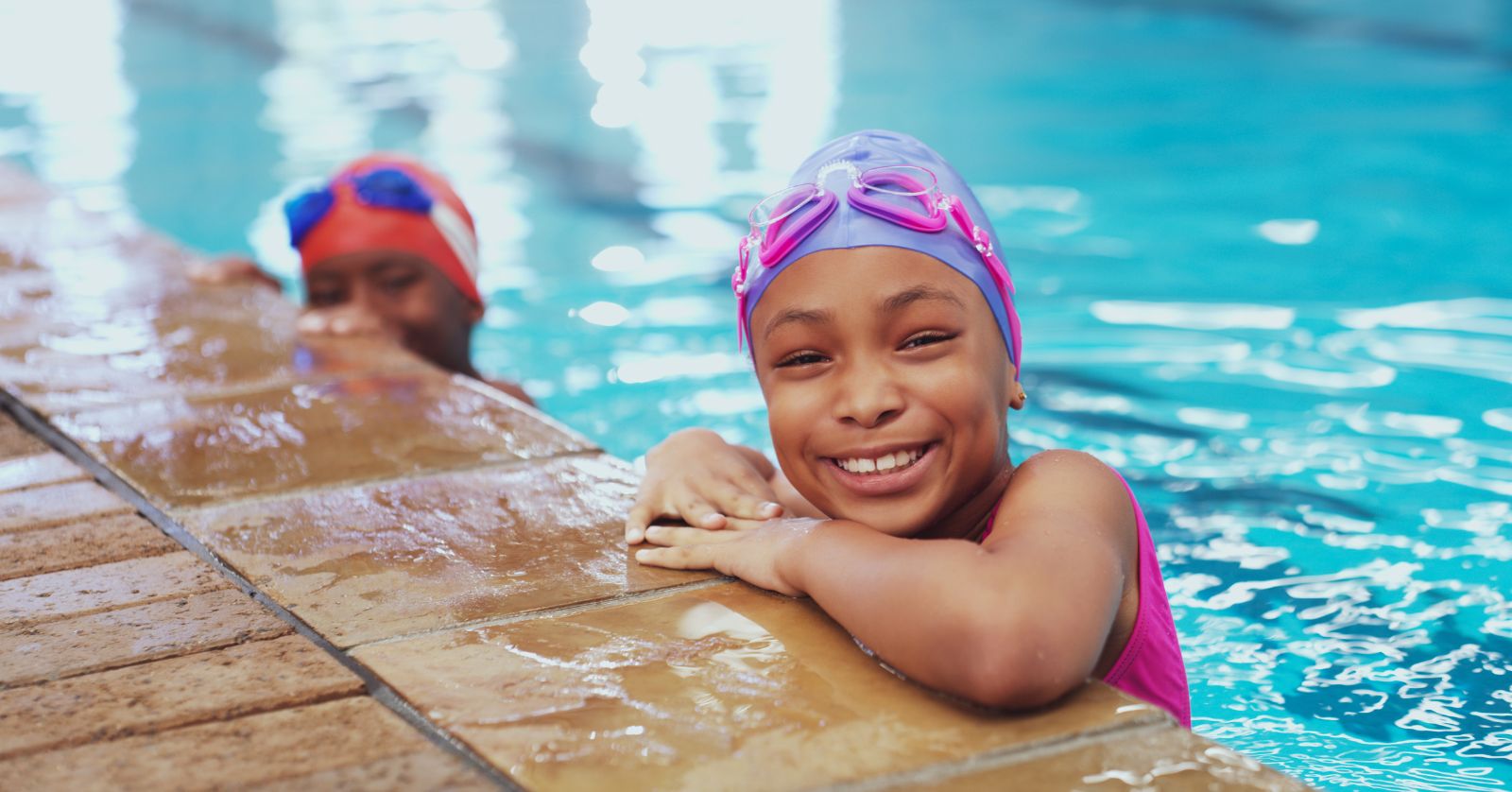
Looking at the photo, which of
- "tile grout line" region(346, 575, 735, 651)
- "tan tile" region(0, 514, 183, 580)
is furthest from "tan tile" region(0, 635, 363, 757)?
"tan tile" region(0, 514, 183, 580)

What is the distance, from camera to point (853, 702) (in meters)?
2.08

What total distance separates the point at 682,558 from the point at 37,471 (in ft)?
4.77

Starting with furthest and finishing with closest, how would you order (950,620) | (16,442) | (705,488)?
(16,442) → (705,488) → (950,620)

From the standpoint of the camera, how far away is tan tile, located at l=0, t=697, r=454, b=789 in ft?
6.19

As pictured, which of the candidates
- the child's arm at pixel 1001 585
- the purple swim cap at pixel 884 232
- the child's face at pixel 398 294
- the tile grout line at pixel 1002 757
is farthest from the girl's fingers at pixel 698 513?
the child's face at pixel 398 294

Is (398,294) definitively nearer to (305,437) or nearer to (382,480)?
(305,437)

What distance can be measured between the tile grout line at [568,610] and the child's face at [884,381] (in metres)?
0.27

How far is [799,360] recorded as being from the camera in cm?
246

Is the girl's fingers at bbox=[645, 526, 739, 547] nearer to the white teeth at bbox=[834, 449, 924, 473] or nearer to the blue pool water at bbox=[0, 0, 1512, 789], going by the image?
the white teeth at bbox=[834, 449, 924, 473]

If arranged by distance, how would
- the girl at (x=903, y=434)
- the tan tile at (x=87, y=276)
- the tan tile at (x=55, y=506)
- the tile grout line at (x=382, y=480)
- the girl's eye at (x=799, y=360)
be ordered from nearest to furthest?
1. the girl at (x=903, y=434)
2. the girl's eye at (x=799, y=360)
3. the tan tile at (x=55, y=506)
4. the tile grout line at (x=382, y=480)
5. the tan tile at (x=87, y=276)

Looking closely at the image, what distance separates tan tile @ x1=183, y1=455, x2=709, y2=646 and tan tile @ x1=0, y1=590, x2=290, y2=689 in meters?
0.08

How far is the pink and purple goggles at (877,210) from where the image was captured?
242 cm

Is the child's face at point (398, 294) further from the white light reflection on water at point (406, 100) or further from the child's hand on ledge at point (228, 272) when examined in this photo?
the white light reflection on water at point (406, 100)

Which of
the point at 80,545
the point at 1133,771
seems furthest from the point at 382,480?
the point at 1133,771
